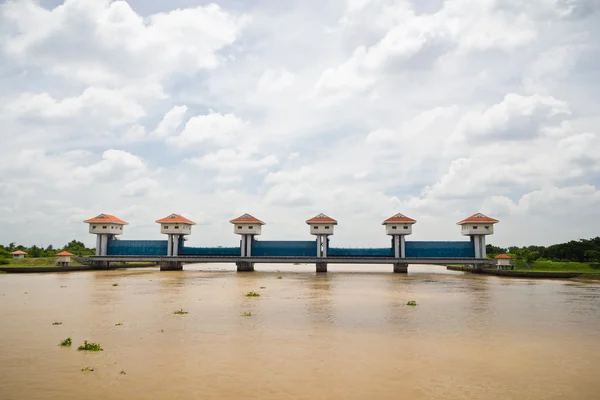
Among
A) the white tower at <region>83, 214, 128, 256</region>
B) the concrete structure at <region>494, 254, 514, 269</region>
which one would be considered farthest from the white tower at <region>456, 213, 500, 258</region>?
the white tower at <region>83, 214, 128, 256</region>

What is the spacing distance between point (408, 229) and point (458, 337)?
130ft

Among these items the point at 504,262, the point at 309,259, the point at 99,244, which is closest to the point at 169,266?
the point at 99,244

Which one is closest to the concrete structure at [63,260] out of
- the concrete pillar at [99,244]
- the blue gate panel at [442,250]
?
the concrete pillar at [99,244]

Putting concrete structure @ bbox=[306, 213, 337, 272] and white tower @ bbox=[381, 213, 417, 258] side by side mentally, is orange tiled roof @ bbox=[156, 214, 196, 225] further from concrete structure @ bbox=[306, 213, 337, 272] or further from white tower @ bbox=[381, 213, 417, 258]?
white tower @ bbox=[381, 213, 417, 258]

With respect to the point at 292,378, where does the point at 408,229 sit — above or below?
above

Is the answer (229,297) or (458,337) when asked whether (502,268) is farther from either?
(458,337)

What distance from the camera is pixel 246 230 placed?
52344mm

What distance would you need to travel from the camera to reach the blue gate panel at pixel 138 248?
54.2 meters

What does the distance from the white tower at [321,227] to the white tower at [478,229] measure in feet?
52.7

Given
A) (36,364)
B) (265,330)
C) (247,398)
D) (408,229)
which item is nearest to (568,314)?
(265,330)

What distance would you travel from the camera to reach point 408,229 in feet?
165

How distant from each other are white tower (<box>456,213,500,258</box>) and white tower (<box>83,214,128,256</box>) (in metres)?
44.7

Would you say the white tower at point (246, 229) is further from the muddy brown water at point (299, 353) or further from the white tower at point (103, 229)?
the muddy brown water at point (299, 353)

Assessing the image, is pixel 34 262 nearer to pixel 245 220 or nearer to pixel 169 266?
pixel 169 266
